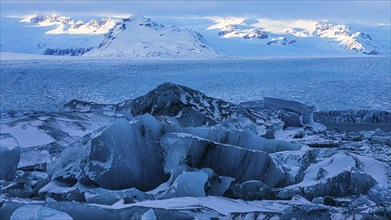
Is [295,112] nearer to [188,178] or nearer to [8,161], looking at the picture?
[8,161]

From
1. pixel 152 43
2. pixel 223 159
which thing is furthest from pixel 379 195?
pixel 152 43

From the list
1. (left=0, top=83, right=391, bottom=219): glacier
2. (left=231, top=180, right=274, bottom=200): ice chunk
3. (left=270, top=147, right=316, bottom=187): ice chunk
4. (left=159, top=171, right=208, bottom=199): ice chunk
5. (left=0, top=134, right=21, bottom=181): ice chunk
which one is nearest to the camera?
(left=0, top=83, right=391, bottom=219): glacier

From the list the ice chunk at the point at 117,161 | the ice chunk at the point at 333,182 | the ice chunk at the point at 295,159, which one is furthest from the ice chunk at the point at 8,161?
the ice chunk at the point at 333,182

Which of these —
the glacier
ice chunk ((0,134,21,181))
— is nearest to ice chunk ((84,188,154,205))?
the glacier

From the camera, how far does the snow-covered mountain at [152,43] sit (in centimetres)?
14888

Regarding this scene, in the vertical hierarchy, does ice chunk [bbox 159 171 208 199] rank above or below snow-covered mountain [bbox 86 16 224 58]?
above

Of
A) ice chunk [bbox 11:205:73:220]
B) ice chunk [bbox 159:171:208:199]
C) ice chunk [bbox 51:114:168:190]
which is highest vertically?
ice chunk [bbox 11:205:73:220]

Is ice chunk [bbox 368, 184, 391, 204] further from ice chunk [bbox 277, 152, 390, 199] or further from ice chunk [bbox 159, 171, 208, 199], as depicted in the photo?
ice chunk [bbox 159, 171, 208, 199]

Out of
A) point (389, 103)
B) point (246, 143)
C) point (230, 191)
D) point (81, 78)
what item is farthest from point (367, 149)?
point (81, 78)

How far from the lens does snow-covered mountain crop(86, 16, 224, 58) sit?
148875 millimetres

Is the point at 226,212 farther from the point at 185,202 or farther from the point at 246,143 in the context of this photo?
the point at 246,143

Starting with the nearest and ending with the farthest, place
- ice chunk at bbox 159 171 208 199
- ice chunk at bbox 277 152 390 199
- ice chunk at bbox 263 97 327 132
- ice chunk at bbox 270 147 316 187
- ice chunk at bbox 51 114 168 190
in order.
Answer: ice chunk at bbox 159 171 208 199
ice chunk at bbox 277 152 390 199
ice chunk at bbox 51 114 168 190
ice chunk at bbox 270 147 316 187
ice chunk at bbox 263 97 327 132

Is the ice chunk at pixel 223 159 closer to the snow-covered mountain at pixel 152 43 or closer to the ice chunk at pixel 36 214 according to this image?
the ice chunk at pixel 36 214

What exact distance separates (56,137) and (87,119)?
1444mm
